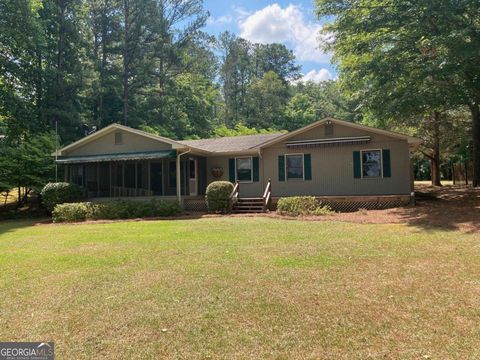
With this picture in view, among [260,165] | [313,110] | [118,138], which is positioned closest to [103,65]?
[118,138]

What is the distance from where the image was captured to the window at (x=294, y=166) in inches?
687

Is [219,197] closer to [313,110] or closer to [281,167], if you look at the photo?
[281,167]

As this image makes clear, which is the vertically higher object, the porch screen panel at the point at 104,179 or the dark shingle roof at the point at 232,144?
the dark shingle roof at the point at 232,144

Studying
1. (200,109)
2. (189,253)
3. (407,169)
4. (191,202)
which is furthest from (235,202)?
(200,109)

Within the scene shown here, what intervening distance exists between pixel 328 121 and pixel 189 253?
1092cm

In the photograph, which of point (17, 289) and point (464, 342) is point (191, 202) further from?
point (464, 342)

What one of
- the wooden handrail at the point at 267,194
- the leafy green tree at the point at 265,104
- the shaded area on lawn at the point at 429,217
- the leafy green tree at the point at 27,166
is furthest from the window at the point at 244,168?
the leafy green tree at the point at 265,104

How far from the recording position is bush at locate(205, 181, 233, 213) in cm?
1612

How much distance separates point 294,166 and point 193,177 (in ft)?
16.6

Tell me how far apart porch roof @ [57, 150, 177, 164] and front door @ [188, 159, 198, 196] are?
171 centimetres

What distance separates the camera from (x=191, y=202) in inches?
705

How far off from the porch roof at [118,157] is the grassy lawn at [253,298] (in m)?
8.67

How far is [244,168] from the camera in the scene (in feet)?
61.9

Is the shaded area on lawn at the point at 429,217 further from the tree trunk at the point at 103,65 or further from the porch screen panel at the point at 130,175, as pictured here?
the tree trunk at the point at 103,65
